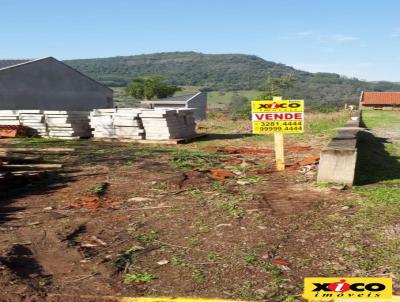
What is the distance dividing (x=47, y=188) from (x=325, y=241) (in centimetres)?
538

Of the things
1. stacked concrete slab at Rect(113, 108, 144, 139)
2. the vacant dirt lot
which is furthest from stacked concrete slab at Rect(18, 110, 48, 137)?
the vacant dirt lot

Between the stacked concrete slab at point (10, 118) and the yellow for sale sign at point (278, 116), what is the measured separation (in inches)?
526

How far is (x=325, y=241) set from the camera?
16.8 ft

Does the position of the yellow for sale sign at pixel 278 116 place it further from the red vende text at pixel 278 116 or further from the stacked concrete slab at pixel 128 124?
the stacked concrete slab at pixel 128 124

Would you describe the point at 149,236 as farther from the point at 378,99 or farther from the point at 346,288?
the point at 378,99

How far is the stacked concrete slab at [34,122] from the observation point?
62.2 feet

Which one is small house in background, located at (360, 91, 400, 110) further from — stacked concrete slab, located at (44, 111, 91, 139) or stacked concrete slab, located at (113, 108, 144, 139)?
stacked concrete slab, located at (113, 108, 144, 139)

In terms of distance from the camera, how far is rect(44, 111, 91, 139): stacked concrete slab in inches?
718

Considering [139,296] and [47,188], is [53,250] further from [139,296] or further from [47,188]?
[47,188]

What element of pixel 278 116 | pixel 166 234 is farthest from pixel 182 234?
pixel 278 116

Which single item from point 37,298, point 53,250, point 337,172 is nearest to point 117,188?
point 53,250

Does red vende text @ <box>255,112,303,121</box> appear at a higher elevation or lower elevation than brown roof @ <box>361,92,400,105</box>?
higher

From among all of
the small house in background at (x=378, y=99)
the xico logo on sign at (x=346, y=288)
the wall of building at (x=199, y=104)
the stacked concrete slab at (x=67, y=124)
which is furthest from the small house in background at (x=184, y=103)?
the xico logo on sign at (x=346, y=288)

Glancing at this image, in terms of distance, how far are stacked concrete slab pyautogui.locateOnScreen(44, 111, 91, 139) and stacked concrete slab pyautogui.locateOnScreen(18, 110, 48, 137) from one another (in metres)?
0.25
